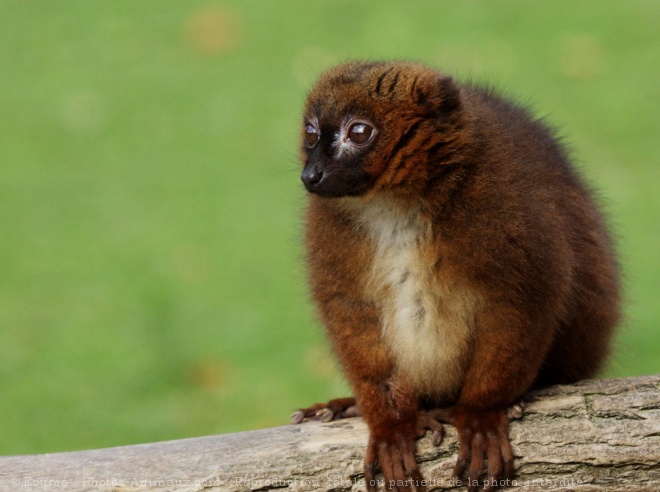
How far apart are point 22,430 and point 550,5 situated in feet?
27.5

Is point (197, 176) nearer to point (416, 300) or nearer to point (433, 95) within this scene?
point (416, 300)

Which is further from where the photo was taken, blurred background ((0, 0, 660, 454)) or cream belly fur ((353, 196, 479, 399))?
blurred background ((0, 0, 660, 454))

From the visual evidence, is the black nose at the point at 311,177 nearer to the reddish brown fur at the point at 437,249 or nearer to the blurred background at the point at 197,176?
the reddish brown fur at the point at 437,249


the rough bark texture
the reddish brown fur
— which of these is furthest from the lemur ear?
the rough bark texture

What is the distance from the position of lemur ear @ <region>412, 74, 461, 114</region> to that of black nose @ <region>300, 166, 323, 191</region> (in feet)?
2.11

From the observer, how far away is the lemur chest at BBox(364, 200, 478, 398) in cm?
582

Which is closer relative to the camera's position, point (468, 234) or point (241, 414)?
point (468, 234)

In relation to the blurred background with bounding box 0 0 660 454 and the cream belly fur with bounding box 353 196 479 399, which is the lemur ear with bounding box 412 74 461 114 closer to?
the cream belly fur with bounding box 353 196 479 399

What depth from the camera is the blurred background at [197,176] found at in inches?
395

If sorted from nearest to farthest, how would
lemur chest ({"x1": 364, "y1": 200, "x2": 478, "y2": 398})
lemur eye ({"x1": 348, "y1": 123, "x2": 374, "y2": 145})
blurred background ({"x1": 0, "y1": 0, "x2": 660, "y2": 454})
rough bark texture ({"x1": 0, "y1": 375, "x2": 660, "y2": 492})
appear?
rough bark texture ({"x1": 0, "y1": 375, "x2": 660, "y2": 492})
lemur eye ({"x1": 348, "y1": 123, "x2": 374, "y2": 145})
lemur chest ({"x1": 364, "y1": 200, "x2": 478, "y2": 398})
blurred background ({"x1": 0, "y1": 0, "x2": 660, "y2": 454})

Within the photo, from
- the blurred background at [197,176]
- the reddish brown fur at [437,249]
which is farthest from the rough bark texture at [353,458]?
the blurred background at [197,176]

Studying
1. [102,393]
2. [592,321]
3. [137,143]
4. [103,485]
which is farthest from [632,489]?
[137,143]

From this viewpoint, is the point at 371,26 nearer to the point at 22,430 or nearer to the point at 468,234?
the point at 22,430

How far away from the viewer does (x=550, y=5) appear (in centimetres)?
1410
